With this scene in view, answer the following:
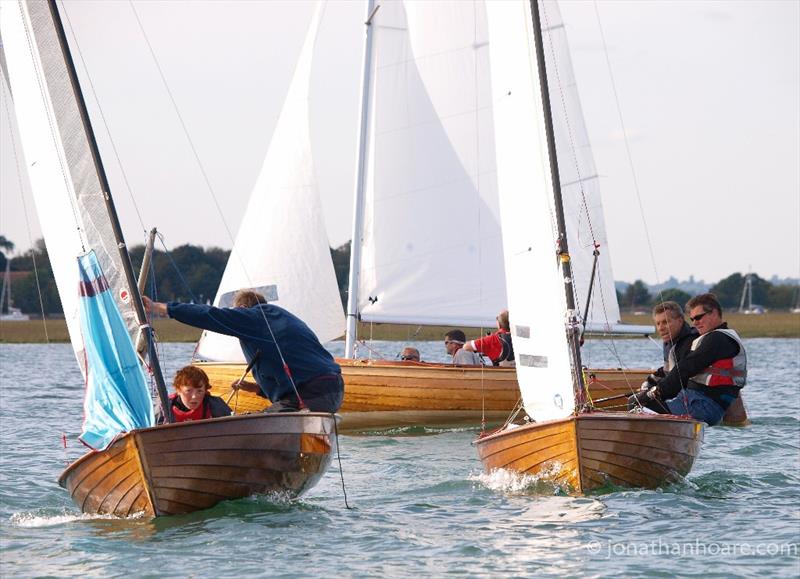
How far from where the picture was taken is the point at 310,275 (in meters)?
18.2

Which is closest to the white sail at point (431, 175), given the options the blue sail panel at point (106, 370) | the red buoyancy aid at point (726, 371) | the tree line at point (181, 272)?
the red buoyancy aid at point (726, 371)

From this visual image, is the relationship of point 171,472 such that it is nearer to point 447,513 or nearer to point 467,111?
point 447,513

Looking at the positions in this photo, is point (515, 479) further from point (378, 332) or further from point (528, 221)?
point (378, 332)

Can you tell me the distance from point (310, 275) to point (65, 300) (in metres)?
8.36

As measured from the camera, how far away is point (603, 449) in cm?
983

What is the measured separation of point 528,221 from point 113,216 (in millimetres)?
3377

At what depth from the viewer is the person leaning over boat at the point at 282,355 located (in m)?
9.61

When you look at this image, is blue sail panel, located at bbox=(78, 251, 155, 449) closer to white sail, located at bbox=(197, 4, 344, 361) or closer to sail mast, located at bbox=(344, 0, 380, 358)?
white sail, located at bbox=(197, 4, 344, 361)

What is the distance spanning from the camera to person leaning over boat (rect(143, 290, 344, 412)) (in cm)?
961

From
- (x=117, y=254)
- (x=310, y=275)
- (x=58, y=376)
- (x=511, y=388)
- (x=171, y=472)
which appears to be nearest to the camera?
(x=171, y=472)

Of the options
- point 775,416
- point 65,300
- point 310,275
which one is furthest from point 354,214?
point 65,300

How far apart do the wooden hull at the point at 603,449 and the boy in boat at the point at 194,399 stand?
225 cm

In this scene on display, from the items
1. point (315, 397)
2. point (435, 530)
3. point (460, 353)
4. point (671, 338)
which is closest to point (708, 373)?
point (671, 338)

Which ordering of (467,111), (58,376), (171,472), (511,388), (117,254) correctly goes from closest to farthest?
(171,472)
(117,254)
(511,388)
(467,111)
(58,376)
